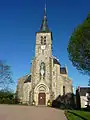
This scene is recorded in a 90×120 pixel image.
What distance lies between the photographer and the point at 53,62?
140ft

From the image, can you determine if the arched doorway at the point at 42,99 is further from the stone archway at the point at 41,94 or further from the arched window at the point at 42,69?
the arched window at the point at 42,69

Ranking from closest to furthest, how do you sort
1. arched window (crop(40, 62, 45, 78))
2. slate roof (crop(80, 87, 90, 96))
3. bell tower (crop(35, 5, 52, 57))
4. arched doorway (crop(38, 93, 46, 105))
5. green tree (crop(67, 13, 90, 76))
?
green tree (crop(67, 13, 90, 76)), arched doorway (crop(38, 93, 46, 105)), arched window (crop(40, 62, 45, 78)), bell tower (crop(35, 5, 52, 57)), slate roof (crop(80, 87, 90, 96))

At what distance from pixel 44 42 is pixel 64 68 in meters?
Answer: 10.9

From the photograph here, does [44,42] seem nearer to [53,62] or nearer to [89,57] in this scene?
[53,62]

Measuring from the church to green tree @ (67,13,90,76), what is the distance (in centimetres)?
1761

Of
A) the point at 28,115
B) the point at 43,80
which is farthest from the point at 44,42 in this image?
the point at 28,115

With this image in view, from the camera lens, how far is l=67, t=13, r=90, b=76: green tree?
68.7 feet

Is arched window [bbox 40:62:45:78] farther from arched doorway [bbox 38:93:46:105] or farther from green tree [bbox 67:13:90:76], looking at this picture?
green tree [bbox 67:13:90:76]

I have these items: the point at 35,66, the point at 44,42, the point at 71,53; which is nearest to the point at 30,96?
the point at 35,66

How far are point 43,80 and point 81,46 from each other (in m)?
19.9

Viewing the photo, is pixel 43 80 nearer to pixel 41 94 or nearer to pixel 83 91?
pixel 41 94

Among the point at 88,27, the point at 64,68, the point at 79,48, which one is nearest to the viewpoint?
the point at 88,27

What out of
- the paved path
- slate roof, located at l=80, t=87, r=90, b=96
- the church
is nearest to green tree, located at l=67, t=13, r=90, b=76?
the paved path

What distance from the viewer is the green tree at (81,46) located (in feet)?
68.7
